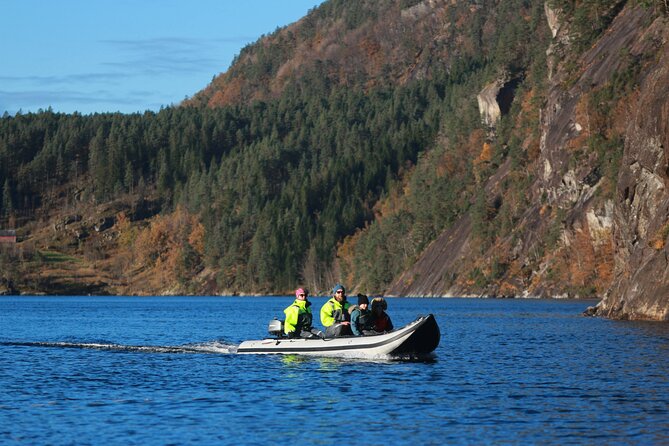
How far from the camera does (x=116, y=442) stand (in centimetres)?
2967

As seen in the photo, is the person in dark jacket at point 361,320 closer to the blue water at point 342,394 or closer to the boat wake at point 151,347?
the blue water at point 342,394

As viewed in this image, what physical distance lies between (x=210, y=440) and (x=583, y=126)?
112 metres

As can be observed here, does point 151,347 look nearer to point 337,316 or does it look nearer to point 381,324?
point 337,316

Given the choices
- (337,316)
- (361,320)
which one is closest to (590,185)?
(337,316)

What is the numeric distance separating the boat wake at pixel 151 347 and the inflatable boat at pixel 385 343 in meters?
7.44

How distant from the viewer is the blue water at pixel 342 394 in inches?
1216

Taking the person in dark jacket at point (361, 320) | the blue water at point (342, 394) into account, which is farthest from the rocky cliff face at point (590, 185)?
the person in dark jacket at point (361, 320)

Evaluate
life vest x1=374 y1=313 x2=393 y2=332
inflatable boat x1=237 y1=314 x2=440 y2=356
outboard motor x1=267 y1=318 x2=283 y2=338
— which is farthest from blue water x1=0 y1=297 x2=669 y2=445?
life vest x1=374 y1=313 x2=393 y2=332

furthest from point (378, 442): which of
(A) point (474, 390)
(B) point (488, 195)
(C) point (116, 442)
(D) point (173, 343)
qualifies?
(B) point (488, 195)

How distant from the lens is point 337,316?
5050 cm

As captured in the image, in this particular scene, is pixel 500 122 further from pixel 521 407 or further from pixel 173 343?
pixel 521 407

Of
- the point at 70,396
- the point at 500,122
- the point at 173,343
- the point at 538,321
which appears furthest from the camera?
the point at 500,122

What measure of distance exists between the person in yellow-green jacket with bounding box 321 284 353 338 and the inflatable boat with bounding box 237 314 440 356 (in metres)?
0.61

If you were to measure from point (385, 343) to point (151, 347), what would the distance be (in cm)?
1679
